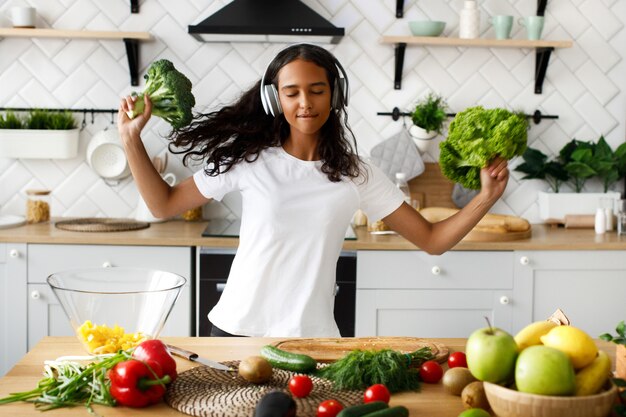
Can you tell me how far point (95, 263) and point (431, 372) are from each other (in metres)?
2.15

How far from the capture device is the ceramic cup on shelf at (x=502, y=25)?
159 inches

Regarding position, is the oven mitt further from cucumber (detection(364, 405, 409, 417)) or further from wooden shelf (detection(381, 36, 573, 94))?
cucumber (detection(364, 405, 409, 417))

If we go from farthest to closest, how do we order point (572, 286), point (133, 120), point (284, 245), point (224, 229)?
point (224, 229) → point (572, 286) → point (284, 245) → point (133, 120)

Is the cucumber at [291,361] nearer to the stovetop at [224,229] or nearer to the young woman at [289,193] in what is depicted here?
the young woman at [289,193]

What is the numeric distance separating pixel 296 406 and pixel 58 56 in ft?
9.91

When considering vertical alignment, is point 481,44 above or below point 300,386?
above

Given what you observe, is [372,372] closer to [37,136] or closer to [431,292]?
[431,292]

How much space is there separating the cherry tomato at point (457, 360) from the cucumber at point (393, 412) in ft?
1.08

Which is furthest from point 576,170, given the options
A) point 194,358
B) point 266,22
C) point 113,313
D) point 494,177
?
point 113,313

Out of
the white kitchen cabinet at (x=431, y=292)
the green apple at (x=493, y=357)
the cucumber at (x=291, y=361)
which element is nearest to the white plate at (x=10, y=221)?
the white kitchen cabinet at (x=431, y=292)

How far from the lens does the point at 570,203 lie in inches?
165

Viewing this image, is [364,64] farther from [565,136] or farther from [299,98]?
[299,98]

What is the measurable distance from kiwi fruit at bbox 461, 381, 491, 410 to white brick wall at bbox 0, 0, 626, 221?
2.70m

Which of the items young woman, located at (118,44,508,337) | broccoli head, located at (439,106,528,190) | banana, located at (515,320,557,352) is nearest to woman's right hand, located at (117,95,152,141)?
young woman, located at (118,44,508,337)
